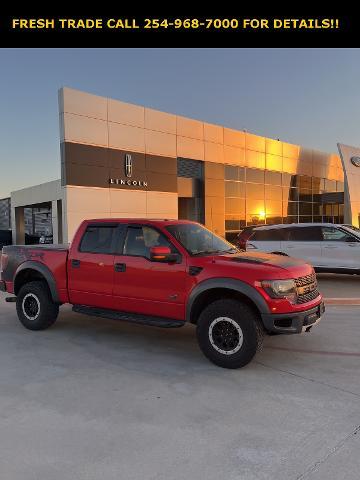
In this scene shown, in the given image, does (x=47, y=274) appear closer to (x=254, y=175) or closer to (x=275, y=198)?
(x=254, y=175)

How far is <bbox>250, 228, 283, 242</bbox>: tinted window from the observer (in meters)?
12.4

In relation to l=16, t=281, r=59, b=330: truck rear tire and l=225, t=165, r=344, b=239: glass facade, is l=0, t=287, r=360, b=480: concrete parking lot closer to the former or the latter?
l=16, t=281, r=59, b=330: truck rear tire

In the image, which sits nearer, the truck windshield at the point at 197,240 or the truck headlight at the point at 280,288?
the truck headlight at the point at 280,288

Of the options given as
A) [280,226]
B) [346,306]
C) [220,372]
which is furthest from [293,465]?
[280,226]

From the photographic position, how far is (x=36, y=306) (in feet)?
21.6

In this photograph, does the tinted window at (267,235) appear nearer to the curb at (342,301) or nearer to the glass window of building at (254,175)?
A: the curb at (342,301)

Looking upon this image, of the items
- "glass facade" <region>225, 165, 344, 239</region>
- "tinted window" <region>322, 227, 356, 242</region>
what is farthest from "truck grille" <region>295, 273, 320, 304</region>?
"glass facade" <region>225, 165, 344, 239</region>

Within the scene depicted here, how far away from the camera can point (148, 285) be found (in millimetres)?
5461

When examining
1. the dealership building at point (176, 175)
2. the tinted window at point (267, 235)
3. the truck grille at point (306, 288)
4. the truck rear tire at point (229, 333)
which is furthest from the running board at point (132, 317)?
the dealership building at point (176, 175)

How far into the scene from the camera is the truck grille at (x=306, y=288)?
4.96m

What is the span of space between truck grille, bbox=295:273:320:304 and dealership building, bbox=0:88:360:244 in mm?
15570

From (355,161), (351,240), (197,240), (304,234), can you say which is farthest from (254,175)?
(197,240)

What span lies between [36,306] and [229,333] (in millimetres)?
3421

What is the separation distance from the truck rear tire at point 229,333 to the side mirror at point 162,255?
787 millimetres
